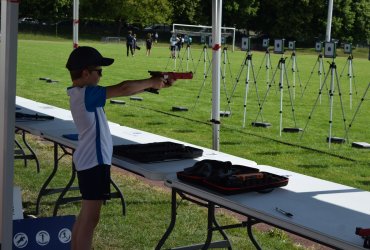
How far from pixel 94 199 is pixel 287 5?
66.4m

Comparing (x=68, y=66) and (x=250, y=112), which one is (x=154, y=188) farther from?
(x=250, y=112)

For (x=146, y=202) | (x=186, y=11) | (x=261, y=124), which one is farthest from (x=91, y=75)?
(x=186, y=11)

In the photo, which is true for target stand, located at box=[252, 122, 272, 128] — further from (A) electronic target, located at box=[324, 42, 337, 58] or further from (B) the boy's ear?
(B) the boy's ear

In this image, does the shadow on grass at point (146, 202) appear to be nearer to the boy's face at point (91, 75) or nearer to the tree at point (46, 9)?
the boy's face at point (91, 75)

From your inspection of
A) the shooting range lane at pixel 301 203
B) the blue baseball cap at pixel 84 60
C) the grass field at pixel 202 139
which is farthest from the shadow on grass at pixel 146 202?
the blue baseball cap at pixel 84 60

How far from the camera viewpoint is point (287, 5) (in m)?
68.4

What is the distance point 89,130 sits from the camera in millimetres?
4102

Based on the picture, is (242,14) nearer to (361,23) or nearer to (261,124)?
(361,23)

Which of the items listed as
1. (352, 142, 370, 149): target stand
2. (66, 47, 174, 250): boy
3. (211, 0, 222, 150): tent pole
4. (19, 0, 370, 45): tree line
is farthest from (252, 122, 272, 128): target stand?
(19, 0, 370, 45): tree line

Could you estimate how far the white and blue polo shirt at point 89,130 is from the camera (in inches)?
159

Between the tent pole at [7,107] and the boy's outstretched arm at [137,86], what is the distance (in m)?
1.03

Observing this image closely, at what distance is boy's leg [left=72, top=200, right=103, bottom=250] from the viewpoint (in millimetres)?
4117

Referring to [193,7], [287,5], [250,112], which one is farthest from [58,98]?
[287,5]

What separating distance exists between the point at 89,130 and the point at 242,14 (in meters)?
64.0
